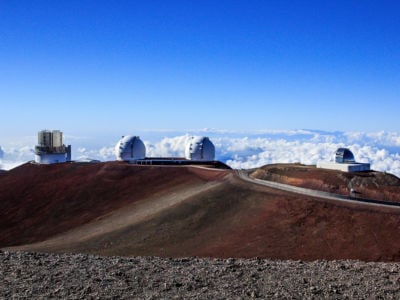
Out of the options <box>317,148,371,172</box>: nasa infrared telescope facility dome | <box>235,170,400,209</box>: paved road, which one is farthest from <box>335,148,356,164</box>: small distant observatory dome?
<box>235,170,400,209</box>: paved road

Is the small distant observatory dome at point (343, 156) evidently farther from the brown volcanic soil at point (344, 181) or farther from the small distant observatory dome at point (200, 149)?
the small distant observatory dome at point (200, 149)

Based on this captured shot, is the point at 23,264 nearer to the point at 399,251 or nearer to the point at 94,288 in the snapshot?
the point at 94,288

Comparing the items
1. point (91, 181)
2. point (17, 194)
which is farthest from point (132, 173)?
point (17, 194)

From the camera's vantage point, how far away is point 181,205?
31.7 meters

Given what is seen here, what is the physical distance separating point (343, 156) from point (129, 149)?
25.1 m

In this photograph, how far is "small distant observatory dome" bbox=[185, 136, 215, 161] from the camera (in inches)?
2156

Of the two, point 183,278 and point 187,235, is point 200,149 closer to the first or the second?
point 187,235

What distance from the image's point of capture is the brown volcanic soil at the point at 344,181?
105 feet

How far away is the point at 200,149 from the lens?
179 feet

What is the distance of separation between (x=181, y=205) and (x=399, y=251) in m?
14.3

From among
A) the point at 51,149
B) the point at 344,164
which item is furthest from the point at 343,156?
the point at 51,149

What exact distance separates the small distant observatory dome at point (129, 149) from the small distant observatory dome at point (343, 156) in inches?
952

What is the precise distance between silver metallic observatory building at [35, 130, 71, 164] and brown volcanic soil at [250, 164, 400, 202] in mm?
29645

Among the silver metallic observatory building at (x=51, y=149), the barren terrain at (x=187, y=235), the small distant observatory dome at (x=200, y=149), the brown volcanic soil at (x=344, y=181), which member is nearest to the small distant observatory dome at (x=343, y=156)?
the brown volcanic soil at (x=344, y=181)
